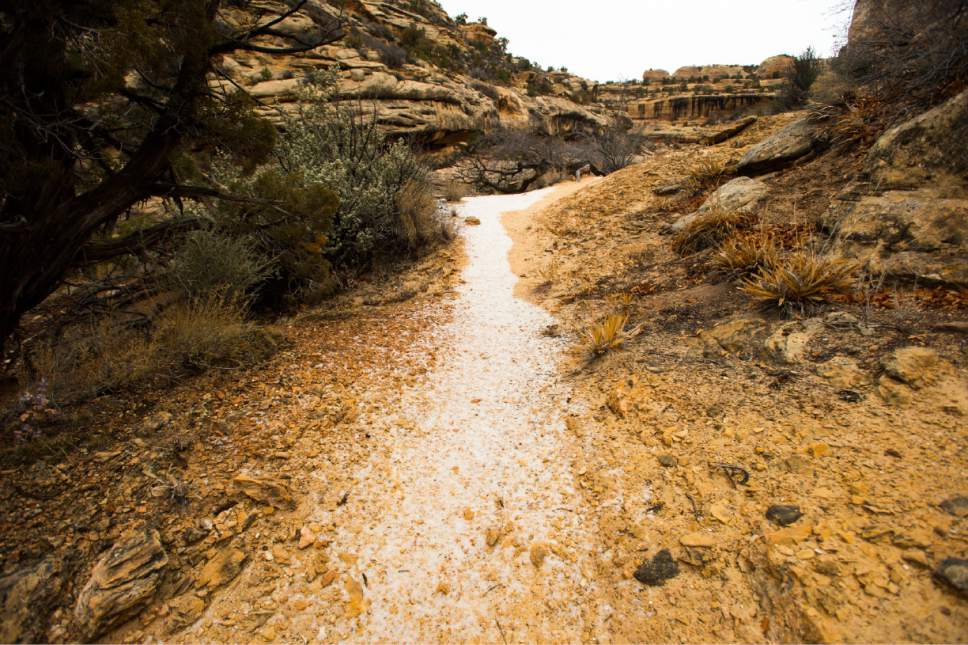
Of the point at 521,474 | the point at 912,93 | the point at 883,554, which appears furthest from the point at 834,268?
the point at 912,93

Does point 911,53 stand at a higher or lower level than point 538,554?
higher

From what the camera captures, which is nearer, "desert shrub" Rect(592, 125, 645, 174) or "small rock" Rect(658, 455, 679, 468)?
"small rock" Rect(658, 455, 679, 468)

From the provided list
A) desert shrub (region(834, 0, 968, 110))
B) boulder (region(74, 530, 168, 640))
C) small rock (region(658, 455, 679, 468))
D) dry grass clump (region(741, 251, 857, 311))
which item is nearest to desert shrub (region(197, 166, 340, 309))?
boulder (region(74, 530, 168, 640))

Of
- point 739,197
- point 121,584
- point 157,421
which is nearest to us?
point 121,584

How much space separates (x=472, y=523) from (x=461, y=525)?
0.07 metres

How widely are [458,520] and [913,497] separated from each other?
7.40ft

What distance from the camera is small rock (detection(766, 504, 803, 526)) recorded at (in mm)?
2049

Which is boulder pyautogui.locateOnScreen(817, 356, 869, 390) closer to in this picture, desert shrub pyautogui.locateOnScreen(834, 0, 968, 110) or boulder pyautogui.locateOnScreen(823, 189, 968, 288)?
boulder pyautogui.locateOnScreen(823, 189, 968, 288)

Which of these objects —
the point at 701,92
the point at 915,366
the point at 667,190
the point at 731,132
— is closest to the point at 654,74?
the point at 701,92

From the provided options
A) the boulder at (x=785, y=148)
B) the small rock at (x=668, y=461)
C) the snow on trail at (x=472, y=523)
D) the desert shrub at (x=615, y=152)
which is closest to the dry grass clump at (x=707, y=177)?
the boulder at (x=785, y=148)

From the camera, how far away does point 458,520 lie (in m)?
2.59

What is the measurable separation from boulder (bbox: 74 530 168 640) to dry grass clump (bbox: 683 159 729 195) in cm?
866

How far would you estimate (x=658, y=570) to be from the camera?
2102 millimetres

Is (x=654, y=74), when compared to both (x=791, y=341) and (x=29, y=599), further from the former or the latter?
(x=29, y=599)
